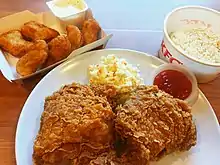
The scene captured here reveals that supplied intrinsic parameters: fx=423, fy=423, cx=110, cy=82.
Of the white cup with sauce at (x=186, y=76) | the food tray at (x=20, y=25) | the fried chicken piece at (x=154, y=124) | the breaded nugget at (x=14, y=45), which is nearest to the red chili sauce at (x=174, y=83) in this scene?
the white cup with sauce at (x=186, y=76)

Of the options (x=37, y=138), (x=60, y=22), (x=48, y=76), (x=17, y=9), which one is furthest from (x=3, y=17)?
(x=37, y=138)

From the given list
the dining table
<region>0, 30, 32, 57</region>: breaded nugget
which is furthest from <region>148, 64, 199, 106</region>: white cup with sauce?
<region>0, 30, 32, 57</region>: breaded nugget

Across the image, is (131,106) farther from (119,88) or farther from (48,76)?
(48,76)

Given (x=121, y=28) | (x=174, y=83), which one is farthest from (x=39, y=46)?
(x=174, y=83)

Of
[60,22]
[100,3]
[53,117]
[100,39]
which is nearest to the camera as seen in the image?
[53,117]

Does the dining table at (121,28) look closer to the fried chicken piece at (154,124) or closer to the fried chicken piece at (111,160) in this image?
the fried chicken piece at (154,124)
